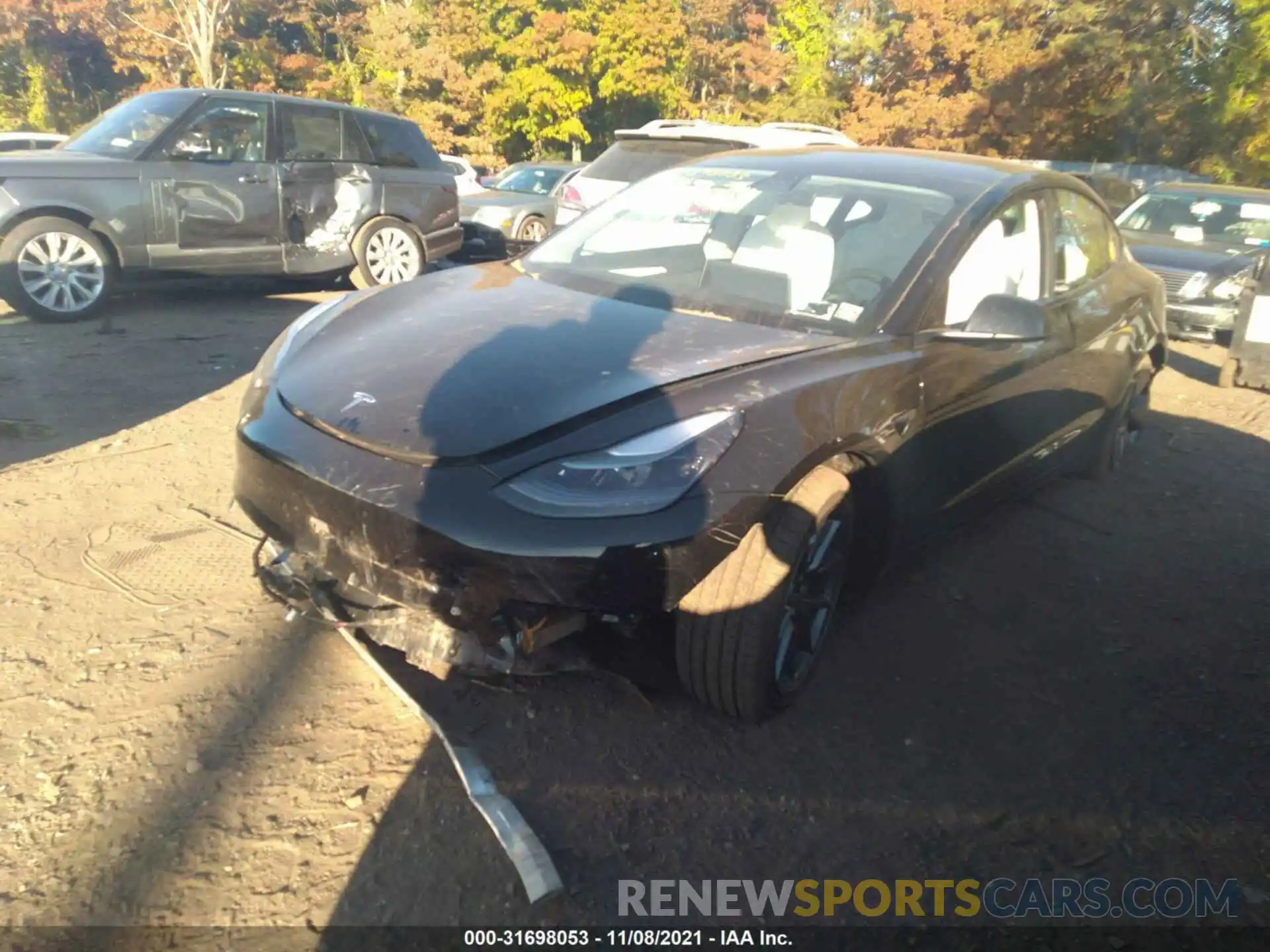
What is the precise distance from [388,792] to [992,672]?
2.03 m

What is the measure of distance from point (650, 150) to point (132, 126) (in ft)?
13.8

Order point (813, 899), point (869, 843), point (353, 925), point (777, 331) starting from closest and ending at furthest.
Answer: point (353, 925) → point (813, 899) → point (869, 843) → point (777, 331)

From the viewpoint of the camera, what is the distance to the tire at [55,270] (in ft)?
23.4

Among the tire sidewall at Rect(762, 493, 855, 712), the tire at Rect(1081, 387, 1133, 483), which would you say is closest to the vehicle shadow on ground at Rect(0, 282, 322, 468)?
the tire sidewall at Rect(762, 493, 855, 712)

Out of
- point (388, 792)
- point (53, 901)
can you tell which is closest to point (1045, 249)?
point (388, 792)

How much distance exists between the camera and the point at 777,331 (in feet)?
10.4

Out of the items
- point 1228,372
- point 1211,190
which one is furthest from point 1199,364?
point 1211,190

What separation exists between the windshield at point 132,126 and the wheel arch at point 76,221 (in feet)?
2.01

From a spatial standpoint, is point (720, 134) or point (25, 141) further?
point (25, 141)

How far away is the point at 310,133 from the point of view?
338 inches

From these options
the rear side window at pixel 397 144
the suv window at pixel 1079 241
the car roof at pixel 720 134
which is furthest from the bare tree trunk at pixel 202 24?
the suv window at pixel 1079 241

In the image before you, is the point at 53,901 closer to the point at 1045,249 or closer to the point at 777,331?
the point at 777,331

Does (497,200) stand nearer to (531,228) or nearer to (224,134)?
(531,228)

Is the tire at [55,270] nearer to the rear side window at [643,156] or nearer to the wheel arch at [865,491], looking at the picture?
the rear side window at [643,156]
